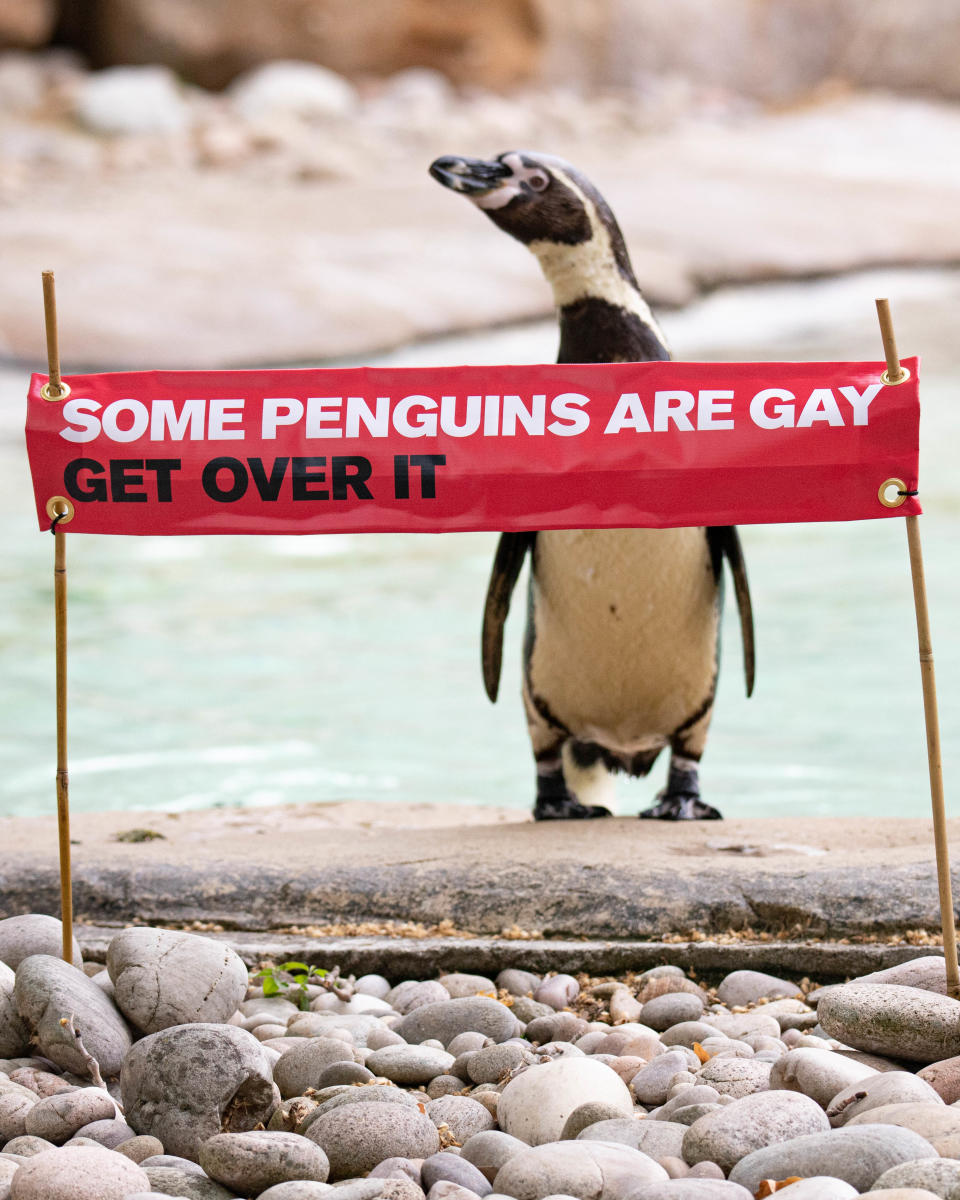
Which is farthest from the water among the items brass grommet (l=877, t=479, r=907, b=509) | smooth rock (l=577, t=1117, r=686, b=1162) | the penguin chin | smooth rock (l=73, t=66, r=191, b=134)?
smooth rock (l=73, t=66, r=191, b=134)

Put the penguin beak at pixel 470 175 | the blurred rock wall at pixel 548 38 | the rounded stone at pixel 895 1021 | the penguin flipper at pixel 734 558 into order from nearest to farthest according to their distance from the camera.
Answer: the rounded stone at pixel 895 1021 → the penguin beak at pixel 470 175 → the penguin flipper at pixel 734 558 → the blurred rock wall at pixel 548 38

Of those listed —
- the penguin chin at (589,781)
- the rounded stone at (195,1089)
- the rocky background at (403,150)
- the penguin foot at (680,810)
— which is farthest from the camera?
the rocky background at (403,150)

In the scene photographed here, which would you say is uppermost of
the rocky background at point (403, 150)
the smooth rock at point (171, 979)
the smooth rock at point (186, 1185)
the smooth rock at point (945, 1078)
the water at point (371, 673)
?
the rocky background at point (403, 150)

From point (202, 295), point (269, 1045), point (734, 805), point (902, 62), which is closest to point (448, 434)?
point (269, 1045)

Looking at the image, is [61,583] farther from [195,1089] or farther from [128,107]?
[128,107]

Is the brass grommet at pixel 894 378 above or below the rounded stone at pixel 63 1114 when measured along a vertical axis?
above

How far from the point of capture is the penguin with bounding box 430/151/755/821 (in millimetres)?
3014

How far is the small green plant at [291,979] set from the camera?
2.44m

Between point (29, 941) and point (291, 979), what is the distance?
448mm

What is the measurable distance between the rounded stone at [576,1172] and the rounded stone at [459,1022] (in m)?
0.52

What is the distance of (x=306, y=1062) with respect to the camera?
2.04 meters

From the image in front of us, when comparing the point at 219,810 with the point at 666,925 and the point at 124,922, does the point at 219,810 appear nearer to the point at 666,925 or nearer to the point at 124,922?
the point at 124,922

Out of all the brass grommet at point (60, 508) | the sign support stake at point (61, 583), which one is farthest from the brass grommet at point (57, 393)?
the brass grommet at point (60, 508)

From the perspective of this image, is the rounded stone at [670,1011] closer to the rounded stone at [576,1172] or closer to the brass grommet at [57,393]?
the rounded stone at [576,1172]
